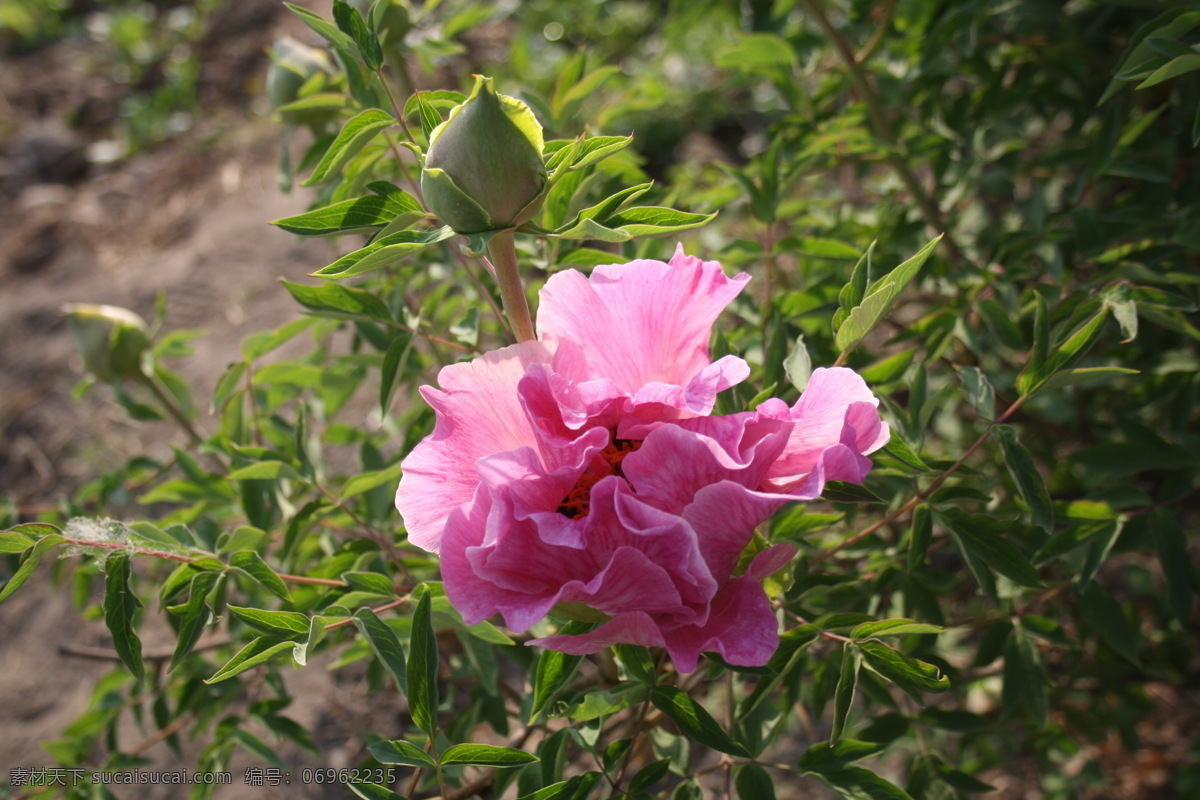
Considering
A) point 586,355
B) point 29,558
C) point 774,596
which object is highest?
point 586,355

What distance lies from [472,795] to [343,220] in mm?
656

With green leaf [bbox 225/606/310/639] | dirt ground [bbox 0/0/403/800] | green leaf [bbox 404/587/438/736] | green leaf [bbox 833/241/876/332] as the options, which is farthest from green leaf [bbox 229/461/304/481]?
dirt ground [bbox 0/0/403/800]

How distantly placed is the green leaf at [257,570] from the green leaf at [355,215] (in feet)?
1.17

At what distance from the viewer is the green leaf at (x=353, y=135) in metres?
0.80

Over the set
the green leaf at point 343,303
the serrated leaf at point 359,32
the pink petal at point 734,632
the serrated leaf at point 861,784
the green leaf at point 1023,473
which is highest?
the serrated leaf at point 359,32

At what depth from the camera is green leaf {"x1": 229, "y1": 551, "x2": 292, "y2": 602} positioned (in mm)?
878

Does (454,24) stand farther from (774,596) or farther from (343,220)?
(774,596)

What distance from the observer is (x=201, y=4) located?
184 inches

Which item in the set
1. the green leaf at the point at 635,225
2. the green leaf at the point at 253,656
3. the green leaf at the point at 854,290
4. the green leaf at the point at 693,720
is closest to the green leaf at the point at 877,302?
the green leaf at the point at 854,290

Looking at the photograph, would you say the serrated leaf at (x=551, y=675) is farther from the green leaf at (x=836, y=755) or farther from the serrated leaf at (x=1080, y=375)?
Result: the serrated leaf at (x=1080, y=375)

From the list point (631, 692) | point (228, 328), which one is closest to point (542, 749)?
point (631, 692)

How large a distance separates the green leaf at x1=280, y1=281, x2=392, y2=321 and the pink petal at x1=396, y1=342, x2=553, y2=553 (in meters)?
0.31

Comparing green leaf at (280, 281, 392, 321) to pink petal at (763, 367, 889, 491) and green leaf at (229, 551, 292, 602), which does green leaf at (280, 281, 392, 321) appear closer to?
green leaf at (229, 551, 292, 602)

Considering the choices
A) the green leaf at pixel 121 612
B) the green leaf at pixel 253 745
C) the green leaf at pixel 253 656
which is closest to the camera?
the green leaf at pixel 253 656
